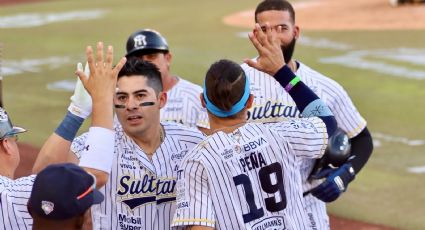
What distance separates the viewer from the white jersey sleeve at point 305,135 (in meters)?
4.89

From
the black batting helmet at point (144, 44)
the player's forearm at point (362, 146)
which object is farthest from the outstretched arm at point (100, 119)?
the black batting helmet at point (144, 44)

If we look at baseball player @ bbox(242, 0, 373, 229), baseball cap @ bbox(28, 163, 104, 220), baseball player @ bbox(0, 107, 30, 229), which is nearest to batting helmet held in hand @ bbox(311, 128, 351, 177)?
baseball player @ bbox(242, 0, 373, 229)

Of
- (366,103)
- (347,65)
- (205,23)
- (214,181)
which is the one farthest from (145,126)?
(205,23)

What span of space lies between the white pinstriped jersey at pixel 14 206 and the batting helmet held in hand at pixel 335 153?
2543mm

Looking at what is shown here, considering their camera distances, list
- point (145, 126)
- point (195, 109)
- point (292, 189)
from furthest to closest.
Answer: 1. point (195, 109)
2. point (145, 126)
3. point (292, 189)

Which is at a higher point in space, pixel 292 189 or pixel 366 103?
pixel 292 189

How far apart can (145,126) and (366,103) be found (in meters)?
8.88

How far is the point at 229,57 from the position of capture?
1741 cm

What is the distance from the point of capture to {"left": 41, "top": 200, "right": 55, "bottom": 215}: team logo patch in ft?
12.2

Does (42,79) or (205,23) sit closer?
(42,79)

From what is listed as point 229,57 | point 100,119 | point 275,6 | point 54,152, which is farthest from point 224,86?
point 229,57

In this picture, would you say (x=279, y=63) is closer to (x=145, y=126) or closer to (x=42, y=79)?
(x=145, y=126)

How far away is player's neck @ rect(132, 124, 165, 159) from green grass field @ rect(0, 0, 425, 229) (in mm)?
4151

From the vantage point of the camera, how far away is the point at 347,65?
1655cm
